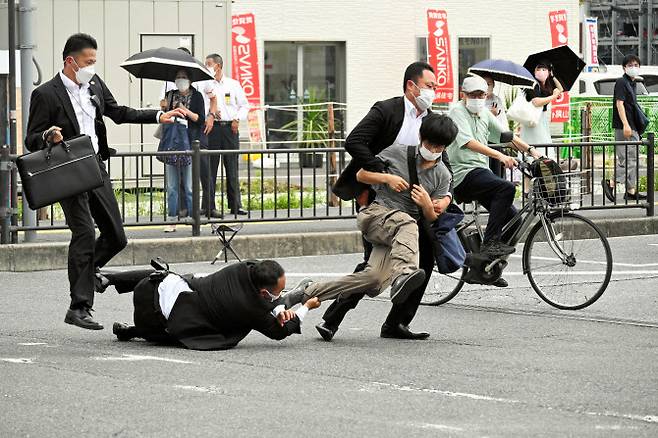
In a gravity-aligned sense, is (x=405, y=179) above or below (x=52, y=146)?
below

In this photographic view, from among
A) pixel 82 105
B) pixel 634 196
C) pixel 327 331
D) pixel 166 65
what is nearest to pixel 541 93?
pixel 634 196

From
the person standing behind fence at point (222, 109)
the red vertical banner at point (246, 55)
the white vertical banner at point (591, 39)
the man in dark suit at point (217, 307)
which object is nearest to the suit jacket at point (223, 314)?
the man in dark suit at point (217, 307)

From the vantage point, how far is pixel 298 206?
16.5m

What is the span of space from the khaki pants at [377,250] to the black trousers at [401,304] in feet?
0.36

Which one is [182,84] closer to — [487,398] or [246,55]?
[246,55]

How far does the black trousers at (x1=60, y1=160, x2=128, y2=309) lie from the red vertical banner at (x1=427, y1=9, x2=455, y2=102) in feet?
64.0

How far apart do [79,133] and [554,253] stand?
3.70 m

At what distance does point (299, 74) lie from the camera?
109ft

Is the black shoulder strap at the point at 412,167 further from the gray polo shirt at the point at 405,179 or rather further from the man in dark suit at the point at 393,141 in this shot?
the man in dark suit at the point at 393,141

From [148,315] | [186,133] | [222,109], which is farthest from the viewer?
[222,109]

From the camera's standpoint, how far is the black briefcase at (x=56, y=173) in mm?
9570

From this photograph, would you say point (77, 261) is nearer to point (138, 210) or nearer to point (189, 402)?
point (189, 402)

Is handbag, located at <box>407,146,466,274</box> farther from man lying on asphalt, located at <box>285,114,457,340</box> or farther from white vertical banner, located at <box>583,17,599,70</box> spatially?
white vertical banner, located at <box>583,17,599,70</box>

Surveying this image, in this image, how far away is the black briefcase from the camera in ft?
31.4
